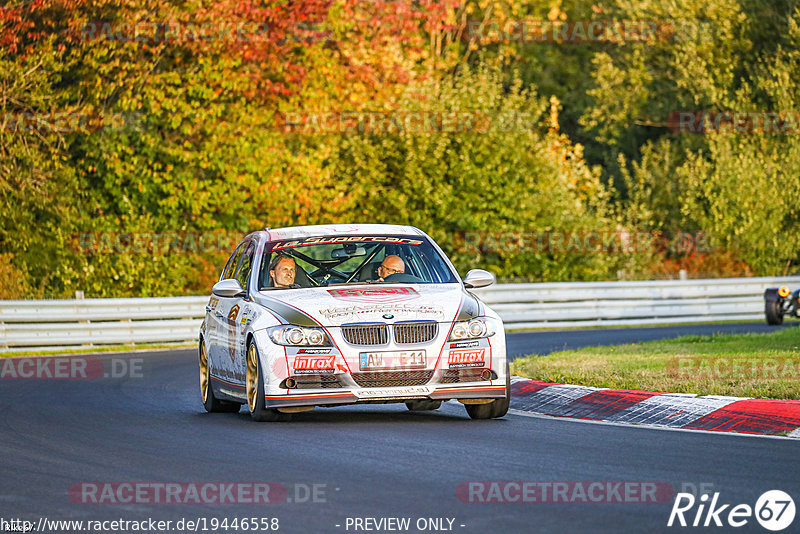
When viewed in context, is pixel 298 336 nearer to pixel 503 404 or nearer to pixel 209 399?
pixel 503 404

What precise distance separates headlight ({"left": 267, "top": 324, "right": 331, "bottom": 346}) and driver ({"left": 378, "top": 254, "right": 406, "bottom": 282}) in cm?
153

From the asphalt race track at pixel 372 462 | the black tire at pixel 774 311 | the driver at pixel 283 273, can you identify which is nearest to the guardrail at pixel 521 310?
the black tire at pixel 774 311

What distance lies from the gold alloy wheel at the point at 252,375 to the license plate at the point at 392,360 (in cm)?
95

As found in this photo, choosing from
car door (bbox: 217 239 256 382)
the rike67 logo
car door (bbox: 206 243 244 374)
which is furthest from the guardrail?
the rike67 logo

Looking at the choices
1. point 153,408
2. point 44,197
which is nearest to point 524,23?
point 44,197

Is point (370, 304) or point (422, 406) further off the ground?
point (370, 304)

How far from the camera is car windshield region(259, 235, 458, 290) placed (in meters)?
13.2

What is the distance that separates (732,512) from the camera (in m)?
7.44

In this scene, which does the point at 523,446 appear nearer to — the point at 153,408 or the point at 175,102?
the point at 153,408

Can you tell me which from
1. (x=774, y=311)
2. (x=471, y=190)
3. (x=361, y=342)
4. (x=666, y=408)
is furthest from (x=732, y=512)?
(x=471, y=190)

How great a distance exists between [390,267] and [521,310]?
17.1m

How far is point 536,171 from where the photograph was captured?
120 ft

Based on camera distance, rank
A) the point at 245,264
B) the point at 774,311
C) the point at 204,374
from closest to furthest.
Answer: the point at 245,264, the point at 204,374, the point at 774,311

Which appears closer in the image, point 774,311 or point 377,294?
point 377,294
